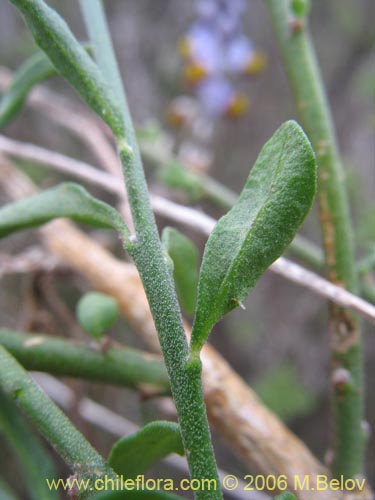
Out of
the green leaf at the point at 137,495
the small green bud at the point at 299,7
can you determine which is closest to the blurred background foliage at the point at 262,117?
the small green bud at the point at 299,7

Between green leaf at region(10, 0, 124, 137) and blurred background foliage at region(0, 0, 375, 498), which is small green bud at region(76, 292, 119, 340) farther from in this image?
blurred background foliage at region(0, 0, 375, 498)

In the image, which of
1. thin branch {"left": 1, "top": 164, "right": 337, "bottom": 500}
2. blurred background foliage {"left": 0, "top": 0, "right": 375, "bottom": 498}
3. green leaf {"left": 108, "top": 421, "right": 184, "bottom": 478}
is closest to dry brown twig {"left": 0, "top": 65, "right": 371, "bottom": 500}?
thin branch {"left": 1, "top": 164, "right": 337, "bottom": 500}

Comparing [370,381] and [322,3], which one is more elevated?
[322,3]

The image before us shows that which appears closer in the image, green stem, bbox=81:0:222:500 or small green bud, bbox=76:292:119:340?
green stem, bbox=81:0:222:500

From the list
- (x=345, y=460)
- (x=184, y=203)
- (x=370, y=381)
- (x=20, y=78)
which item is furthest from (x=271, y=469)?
(x=370, y=381)

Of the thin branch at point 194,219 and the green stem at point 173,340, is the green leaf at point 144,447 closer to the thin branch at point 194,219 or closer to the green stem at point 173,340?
the green stem at point 173,340

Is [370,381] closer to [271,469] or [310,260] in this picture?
[310,260]

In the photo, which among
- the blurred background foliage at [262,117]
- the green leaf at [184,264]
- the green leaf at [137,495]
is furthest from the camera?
the blurred background foliage at [262,117]
